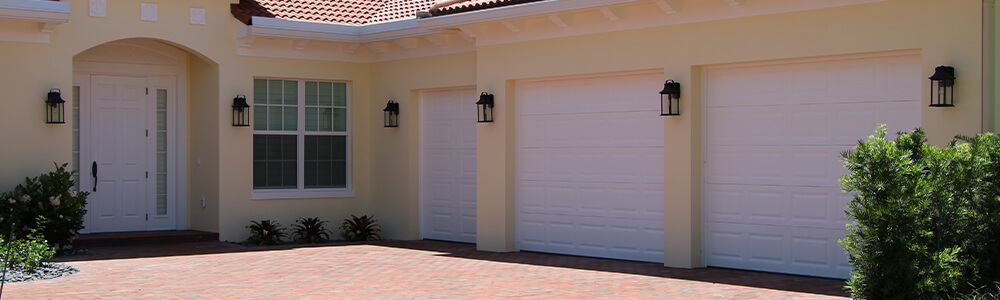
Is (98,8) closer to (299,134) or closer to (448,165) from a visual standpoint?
(299,134)

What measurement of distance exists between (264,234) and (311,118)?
194 centimetres

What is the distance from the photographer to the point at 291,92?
48.0ft

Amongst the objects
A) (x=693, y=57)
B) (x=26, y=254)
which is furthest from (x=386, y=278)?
(x=693, y=57)

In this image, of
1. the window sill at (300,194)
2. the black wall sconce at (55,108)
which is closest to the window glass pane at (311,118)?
the window sill at (300,194)

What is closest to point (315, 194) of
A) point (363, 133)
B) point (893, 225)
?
point (363, 133)

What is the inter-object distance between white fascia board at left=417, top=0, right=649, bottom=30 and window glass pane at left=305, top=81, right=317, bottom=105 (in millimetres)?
2826

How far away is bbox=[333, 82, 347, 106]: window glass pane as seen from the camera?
15053 mm

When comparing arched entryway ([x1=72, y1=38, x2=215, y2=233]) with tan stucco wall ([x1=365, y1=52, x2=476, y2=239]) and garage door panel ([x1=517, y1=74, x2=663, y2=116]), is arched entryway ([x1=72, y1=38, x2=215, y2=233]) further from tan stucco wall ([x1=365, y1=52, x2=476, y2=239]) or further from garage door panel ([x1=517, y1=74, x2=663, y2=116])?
garage door panel ([x1=517, y1=74, x2=663, y2=116])

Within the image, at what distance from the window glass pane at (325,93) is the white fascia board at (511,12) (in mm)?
2818

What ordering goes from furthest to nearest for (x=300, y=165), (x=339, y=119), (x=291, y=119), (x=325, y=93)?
(x=339, y=119) → (x=325, y=93) → (x=300, y=165) → (x=291, y=119)

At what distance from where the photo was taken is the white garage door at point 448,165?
45.5ft

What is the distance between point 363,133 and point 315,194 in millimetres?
1218

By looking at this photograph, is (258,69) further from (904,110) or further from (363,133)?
(904,110)

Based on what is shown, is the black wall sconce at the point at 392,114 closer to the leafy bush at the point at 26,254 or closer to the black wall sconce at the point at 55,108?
the black wall sconce at the point at 55,108
